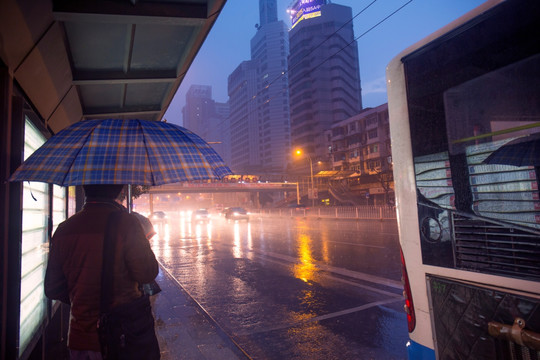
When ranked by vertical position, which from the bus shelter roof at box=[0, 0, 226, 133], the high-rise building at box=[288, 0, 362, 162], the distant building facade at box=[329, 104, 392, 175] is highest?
the high-rise building at box=[288, 0, 362, 162]

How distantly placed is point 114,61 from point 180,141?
277 cm

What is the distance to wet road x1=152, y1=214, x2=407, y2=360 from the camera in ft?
13.6

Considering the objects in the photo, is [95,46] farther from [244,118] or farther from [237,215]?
[244,118]

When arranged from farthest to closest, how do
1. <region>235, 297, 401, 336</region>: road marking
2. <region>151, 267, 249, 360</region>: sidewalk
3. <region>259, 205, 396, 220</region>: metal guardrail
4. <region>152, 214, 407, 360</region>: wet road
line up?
1. <region>259, 205, 396, 220</region>: metal guardrail
2. <region>235, 297, 401, 336</region>: road marking
3. <region>152, 214, 407, 360</region>: wet road
4. <region>151, 267, 249, 360</region>: sidewalk

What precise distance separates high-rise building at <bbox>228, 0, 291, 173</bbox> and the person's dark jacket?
396 ft

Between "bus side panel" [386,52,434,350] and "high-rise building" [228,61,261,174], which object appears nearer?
"bus side panel" [386,52,434,350]

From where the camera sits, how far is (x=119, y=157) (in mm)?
2396

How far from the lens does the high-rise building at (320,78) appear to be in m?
89.0

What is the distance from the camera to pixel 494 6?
2016 mm

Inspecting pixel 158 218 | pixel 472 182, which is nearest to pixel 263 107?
pixel 158 218

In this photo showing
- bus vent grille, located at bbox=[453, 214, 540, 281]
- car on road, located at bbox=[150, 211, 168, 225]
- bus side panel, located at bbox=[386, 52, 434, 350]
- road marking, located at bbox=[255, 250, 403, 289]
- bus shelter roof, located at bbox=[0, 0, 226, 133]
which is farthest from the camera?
car on road, located at bbox=[150, 211, 168, 225]

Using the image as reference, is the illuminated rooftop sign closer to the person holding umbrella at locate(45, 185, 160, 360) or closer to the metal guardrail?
the metal guardrail

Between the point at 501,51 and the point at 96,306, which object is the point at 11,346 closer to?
the point at 96,306

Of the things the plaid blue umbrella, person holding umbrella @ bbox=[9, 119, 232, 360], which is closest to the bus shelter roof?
the plaid blue umbrella
